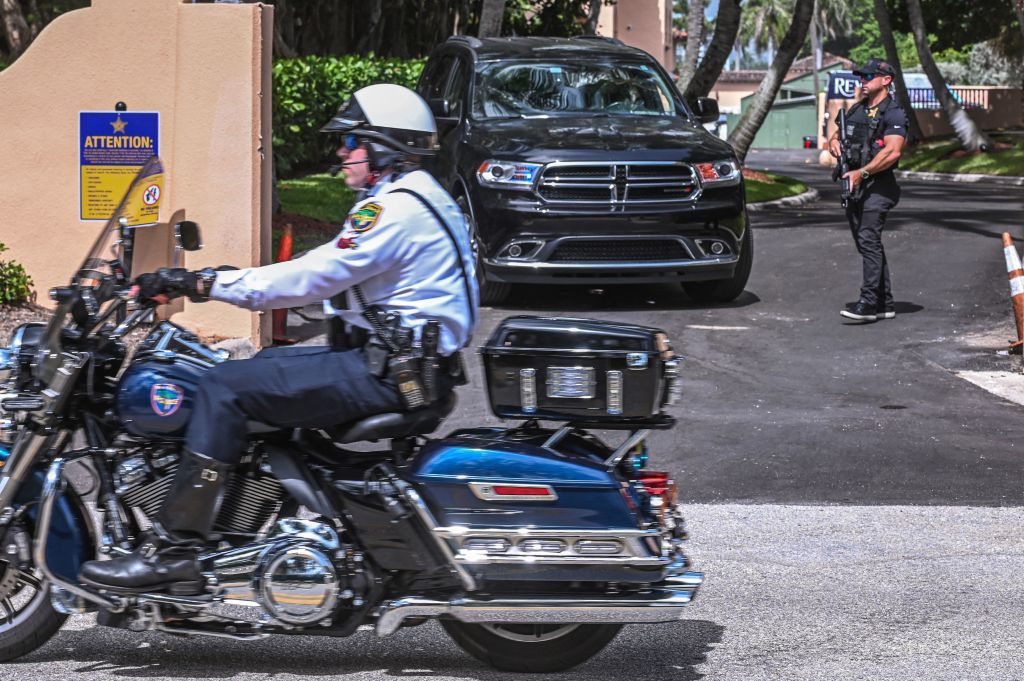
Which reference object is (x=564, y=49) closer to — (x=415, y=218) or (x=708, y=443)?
(x=708, y=443)

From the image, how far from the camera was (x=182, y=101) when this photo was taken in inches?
418

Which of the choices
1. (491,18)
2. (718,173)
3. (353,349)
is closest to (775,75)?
(491,18)

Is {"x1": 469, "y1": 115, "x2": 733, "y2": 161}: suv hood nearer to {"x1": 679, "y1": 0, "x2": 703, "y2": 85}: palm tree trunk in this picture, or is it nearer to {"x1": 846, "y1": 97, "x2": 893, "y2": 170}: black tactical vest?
{"x1": 846, "y1": 97, "x2": 893, "y2": 170}: black tactical vest

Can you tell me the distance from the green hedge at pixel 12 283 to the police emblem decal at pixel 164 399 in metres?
6.71

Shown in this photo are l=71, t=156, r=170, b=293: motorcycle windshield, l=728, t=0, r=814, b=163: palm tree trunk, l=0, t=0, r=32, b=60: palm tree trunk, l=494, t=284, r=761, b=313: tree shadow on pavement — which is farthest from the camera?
l=0, t=0, r=32, b=60: palm tree trunk

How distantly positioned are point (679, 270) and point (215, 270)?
7868 mm

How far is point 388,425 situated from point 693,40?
91.7 ft

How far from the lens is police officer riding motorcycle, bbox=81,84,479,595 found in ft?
15.1

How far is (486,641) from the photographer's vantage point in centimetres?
487

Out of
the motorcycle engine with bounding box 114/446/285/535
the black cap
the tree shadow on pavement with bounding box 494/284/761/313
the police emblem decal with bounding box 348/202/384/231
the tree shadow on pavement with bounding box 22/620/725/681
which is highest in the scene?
the black cap

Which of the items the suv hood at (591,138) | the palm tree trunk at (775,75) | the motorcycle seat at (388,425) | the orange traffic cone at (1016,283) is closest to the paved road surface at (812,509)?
the orange traffic cone at (1016,283)

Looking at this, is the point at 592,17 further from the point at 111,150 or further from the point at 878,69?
the point at 111,150

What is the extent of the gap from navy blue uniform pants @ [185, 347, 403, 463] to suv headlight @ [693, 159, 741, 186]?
316 inches

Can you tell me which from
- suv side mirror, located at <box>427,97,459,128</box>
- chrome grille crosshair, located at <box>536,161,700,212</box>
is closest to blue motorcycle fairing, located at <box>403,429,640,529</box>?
chrome grille crosshair, located at <box>536,161,700,212</box>
